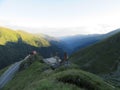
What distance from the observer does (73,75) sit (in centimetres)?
2953

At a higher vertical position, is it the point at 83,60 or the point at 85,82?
the point at 85,82

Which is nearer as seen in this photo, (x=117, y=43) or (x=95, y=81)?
(x=95, y=81)

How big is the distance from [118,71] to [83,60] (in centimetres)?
4540

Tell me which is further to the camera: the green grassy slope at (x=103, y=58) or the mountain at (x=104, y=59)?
the green grassy slope at (x=103, y=58)

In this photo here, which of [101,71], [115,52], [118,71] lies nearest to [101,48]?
[115,52]

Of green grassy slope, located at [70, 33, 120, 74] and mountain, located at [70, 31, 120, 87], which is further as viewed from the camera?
green grassy slope, located at [70, 33, 120, 74]

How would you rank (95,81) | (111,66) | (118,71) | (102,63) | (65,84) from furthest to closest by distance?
1. (102,63)
2. (111,66)
3. (118,71)
4. (95,81)
5. (65,84)

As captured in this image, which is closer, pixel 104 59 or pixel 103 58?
pixel 104 59

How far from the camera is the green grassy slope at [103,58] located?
459 feet

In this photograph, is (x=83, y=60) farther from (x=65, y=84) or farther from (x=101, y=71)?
(x=65, y=84)

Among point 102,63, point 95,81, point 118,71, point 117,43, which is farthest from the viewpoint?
point 117,43

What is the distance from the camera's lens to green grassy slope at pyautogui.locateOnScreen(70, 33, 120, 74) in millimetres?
140000

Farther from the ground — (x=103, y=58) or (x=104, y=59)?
(x=103, y=58)

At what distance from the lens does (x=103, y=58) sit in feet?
506
